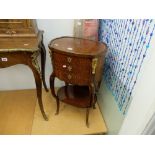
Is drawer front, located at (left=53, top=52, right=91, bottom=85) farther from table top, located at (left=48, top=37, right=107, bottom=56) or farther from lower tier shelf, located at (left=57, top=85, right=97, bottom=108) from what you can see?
lower tier shelf, located at (left=57, top=85, right=97, bottom=108)

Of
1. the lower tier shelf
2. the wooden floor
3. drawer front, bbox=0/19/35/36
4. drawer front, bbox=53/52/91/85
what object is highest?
drawer front, bbox=0/19/35/36

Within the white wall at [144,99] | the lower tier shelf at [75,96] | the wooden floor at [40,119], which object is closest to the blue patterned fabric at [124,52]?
the white wall at [144,99]

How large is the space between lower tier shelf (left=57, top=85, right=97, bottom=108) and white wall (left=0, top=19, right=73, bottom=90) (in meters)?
0.30

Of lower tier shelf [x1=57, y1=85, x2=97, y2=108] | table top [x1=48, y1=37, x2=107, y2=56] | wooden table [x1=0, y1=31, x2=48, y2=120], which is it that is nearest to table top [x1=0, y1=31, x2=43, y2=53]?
wooden table [x1=0, y1=31, x2=48, y2=120]

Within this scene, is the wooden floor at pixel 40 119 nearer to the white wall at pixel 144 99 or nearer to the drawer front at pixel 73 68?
the drawer front at pixel 73 68

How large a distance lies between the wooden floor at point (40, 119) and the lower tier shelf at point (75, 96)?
0.60ft

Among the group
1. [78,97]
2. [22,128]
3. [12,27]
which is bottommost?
[22,128]

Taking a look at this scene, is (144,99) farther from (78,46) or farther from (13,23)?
(13,23)

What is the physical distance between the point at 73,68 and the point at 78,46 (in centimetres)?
17

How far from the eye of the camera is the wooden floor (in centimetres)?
144
